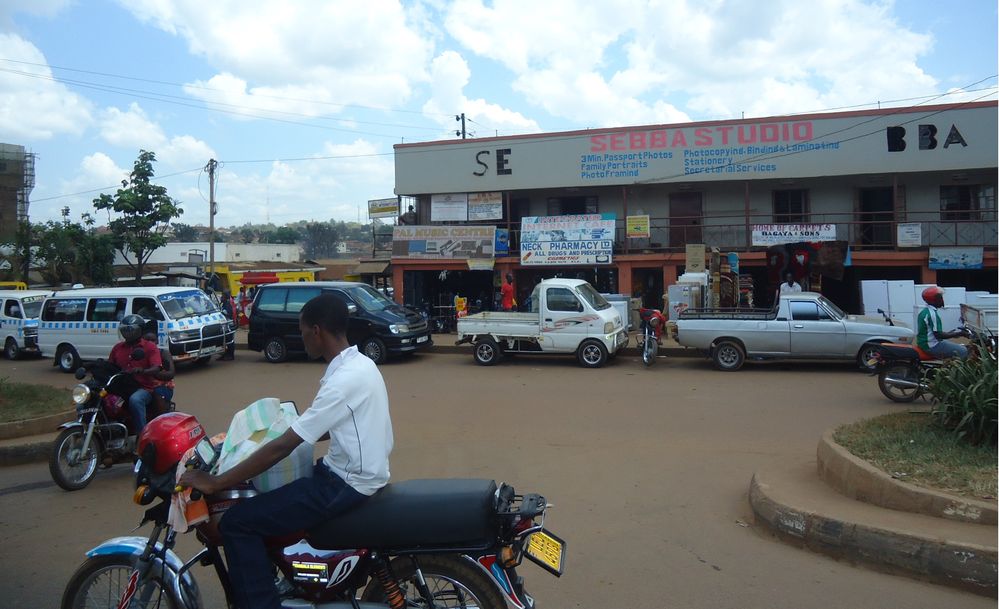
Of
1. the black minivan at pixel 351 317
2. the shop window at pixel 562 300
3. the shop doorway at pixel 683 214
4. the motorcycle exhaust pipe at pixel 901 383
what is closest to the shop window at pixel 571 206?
the shop doorway at pixel 683 214

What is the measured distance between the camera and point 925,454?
18.4 ft

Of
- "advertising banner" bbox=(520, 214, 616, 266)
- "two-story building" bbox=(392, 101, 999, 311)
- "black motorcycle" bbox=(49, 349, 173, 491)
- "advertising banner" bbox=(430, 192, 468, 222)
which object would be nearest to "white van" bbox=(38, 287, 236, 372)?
"black motorcycle" bbox=(49, 349, 173, 491)

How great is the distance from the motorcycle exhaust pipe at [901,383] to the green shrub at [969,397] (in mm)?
4163

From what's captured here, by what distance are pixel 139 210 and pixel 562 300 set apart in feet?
80.7

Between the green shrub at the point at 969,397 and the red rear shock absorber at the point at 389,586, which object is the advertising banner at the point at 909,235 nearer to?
the green shrub at the point at 969,397

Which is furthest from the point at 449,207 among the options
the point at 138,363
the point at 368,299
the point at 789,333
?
the point at 138,363

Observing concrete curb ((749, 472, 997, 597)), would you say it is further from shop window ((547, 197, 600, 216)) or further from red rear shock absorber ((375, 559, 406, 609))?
shop window ((547, 197, 600, 216))

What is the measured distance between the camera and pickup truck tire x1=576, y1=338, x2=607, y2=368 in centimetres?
1485

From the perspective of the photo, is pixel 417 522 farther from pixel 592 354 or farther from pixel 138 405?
pixel 592 354

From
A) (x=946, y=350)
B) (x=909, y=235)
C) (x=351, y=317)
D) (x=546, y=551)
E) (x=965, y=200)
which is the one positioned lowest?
(x=546, y=551)

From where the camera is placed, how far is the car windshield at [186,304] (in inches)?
603

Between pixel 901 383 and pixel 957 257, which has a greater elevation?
pixel 957 257

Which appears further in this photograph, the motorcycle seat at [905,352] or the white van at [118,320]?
the white van at [118,320]

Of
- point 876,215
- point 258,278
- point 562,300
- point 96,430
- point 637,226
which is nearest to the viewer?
point 96,430
